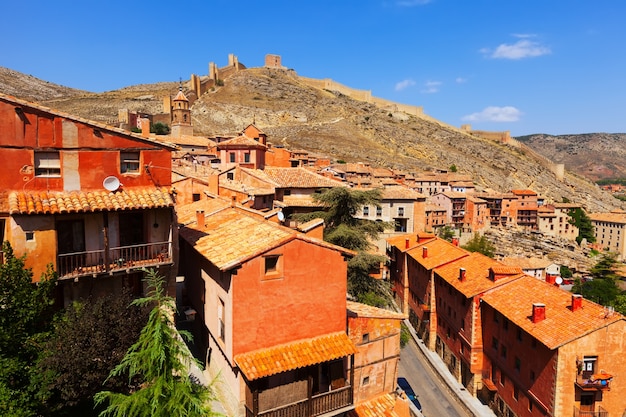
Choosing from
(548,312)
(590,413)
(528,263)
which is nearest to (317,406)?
(548,312)

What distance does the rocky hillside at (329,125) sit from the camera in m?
118

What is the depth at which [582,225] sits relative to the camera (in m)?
109

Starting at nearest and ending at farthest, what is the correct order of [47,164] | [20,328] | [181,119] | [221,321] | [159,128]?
[20,328]
[47,164]
[221,321]
[181,119]
[159,128]

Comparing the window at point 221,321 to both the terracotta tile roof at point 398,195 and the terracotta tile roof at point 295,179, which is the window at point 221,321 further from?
the terracotta tile roof at point 398,195

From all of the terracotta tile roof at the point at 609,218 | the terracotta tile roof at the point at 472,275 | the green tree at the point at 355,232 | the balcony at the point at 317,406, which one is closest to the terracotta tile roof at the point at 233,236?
the balcony at the point at 317,406

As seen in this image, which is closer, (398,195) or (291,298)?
(291,298)

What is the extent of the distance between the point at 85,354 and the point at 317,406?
8489 mm

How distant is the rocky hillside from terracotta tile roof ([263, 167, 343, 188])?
6699 centimetres

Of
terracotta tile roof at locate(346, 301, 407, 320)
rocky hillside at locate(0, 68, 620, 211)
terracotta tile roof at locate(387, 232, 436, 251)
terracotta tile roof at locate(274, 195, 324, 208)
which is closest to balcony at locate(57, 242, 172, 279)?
terracotta tile roof at locate(346, 301, 407, 320)

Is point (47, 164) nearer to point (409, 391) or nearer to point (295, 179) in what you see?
point (409, 391)

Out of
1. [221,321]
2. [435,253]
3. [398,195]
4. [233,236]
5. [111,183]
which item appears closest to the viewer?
[111,183]

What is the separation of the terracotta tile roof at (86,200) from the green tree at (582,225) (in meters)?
118

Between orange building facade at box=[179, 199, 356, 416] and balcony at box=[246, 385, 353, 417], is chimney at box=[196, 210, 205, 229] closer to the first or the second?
orange building facade at box=[179, 199, 356, 416]

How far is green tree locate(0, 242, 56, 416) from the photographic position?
1104cm
